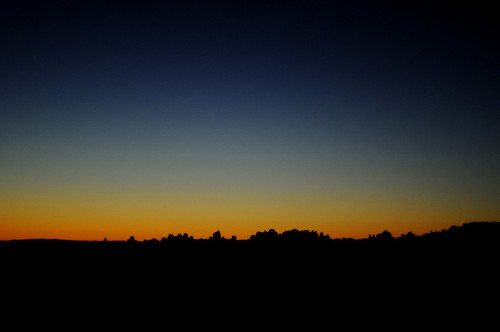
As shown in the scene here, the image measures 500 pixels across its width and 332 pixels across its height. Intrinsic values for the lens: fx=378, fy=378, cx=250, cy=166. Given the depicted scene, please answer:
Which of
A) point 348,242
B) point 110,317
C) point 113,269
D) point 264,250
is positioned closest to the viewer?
point 110,317

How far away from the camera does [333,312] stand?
774 inches

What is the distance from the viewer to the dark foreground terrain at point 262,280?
19.4 meters

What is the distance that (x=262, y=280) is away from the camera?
74.4 feet

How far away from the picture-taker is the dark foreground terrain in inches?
762

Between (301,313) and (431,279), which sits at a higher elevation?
(431,279)

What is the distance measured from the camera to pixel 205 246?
1077 inches

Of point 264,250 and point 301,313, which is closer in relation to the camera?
point 301,313

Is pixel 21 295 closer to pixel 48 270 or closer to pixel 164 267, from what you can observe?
pixel 48 270

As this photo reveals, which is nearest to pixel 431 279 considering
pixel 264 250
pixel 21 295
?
pixel 264 250

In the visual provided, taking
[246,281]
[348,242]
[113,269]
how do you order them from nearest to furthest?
[246,281] < [113,269] < [348,242]

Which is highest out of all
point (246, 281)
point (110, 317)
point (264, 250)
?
point (264, 250)

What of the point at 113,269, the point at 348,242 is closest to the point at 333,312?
the point at 348,242

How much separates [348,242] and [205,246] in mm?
10795

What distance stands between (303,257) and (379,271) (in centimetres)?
489
